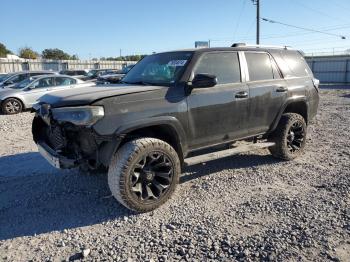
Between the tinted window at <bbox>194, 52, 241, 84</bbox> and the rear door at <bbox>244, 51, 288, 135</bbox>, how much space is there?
0.25 metres

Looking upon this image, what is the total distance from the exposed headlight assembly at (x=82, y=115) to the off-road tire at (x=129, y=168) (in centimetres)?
48

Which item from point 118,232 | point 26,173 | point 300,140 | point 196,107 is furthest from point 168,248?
point 300,140

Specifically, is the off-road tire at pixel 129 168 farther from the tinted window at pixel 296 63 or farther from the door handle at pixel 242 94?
the tinted window at pixel 296 63

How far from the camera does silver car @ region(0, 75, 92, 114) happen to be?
1269cm

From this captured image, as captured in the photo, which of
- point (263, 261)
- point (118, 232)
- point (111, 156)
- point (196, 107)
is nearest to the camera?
point (263, 261)

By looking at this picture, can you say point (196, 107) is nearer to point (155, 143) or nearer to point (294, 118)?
point (155, 143)

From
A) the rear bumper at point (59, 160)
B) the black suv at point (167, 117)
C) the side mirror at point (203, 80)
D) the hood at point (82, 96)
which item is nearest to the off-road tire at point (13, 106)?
the black suv at point (167, 117)

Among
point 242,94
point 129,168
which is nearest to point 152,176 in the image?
point 129,168

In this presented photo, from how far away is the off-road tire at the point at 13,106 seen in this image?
41.5ft

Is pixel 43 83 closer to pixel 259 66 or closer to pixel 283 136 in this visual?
pixel 259 66

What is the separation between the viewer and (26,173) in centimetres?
558

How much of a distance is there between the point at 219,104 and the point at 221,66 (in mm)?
591

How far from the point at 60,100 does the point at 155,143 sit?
1193 millimetres

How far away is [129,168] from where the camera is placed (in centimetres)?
388
